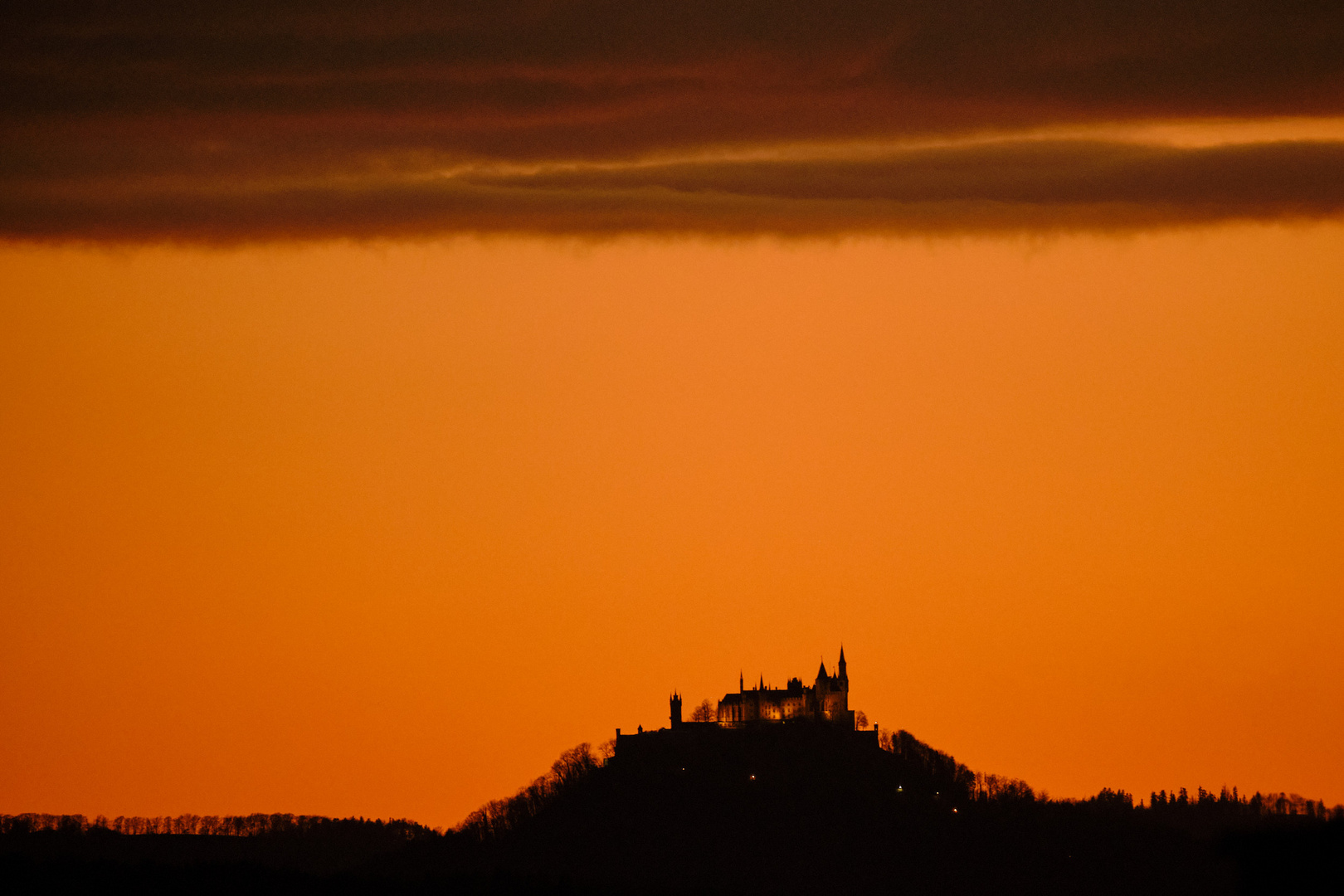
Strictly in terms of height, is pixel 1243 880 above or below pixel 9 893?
below

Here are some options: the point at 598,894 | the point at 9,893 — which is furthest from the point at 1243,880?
the point at 9,893

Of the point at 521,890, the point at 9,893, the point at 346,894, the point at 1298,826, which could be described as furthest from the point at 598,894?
the point at 1298,826

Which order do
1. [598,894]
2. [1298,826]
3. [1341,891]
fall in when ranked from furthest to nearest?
[598,894] < [1298,826] < [1341,891]

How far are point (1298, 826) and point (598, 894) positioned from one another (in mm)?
142166

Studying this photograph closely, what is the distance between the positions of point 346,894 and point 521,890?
15600mm

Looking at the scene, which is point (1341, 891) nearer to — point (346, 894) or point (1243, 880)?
point (1243, 880)

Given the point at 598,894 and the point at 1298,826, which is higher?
the point at 598,894

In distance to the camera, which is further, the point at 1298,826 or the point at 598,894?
the point at 598,894

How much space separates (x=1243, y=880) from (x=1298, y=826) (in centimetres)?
288

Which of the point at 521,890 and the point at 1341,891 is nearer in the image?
the point at 1341,891

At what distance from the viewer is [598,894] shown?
193m

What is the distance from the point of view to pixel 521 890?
199000 mm

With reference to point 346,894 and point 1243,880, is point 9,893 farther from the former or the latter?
point 1243,880

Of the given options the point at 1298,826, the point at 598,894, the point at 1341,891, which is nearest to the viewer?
the point at 1341,891
